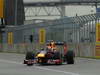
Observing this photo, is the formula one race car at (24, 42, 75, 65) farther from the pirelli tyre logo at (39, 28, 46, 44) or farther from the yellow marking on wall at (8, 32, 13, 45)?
the yellow marking on wall at (8, 32, 13, 45)

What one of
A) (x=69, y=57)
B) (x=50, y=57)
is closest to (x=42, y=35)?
(x=69, y=57)

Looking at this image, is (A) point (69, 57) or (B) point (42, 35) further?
(B) point (42, 35)

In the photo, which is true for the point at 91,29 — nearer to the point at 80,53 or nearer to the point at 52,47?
the point at 80,53

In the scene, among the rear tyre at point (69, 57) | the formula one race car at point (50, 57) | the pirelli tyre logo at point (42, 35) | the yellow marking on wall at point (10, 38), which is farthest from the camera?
the yellow marking on wall at point (10, 38)

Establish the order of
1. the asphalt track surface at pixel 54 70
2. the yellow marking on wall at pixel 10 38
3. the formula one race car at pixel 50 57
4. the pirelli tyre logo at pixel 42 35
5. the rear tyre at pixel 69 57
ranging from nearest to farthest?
the asphalt track surface at pixel 54 70 → the formula one race car at pixel 50 57 → the rear tyre at pixel 69 57 → the pirelli tyre logo at pixel 42 35 → the yellow marking on wall at pixel 10 38

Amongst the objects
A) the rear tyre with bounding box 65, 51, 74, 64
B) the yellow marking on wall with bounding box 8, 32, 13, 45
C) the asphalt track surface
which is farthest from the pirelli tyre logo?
the asphalt track surface

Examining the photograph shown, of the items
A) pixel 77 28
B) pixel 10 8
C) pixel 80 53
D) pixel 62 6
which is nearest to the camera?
pixel 80 53

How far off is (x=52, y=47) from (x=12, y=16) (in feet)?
163

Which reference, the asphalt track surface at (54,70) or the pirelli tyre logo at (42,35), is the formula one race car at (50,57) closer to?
the asphalt track surface at (54,70)

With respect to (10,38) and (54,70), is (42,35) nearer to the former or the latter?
(10,38)

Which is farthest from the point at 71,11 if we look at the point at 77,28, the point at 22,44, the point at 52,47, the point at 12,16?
the point at 52,47

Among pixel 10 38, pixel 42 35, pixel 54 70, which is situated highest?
pixel 42 35

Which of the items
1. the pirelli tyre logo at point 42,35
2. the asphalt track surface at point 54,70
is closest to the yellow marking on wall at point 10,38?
the pirelli tyre logo at point 42,35

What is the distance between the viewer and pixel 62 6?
91188 mm
